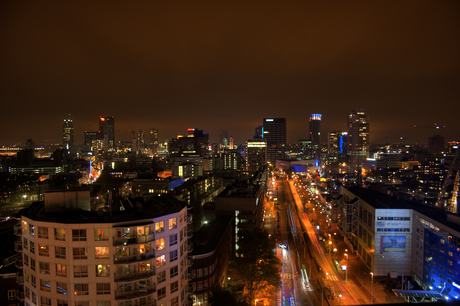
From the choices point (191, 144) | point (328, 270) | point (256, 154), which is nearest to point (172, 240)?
point (328, 270)

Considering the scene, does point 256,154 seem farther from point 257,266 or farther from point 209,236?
point 257,266

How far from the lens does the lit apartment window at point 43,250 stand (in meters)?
11.7

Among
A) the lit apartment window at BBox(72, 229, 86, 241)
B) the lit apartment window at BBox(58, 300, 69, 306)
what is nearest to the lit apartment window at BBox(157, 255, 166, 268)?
the lit apartment window at BBox(72, 229, 86, 241)

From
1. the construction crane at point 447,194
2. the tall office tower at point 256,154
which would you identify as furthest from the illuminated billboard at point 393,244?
the tall office tower at point 256,154

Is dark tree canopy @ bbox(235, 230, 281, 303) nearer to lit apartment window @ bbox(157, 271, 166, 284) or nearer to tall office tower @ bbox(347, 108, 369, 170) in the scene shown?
lit apartment window @ bbox(157, 271, 166, 284)

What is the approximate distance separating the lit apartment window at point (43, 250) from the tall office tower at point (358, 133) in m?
173

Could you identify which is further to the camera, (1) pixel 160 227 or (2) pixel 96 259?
(1) pixel 160 227

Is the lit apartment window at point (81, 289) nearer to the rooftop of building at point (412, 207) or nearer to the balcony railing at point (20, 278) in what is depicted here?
the balcony railing at point (20, 278)

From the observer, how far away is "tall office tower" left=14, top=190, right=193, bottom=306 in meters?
11.4

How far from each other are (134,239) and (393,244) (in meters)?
24.7

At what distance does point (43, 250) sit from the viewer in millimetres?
11766

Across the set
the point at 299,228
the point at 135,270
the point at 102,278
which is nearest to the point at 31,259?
the point at 102,278

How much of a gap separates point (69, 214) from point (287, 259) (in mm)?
23485

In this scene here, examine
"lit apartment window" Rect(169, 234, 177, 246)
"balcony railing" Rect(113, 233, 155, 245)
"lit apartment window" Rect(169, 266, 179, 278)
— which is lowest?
"lit apartment window" Rect(169, 266, 179, 278)
